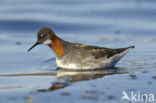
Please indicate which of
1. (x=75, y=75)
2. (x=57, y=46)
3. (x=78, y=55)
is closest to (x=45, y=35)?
(x=57, y=46)

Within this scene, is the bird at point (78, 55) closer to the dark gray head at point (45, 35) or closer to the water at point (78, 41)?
the dark gray head at point (45, 35)

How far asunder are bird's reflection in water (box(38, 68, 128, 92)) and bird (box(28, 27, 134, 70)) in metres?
0.27

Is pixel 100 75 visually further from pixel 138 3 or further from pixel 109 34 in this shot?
pixel 138 3

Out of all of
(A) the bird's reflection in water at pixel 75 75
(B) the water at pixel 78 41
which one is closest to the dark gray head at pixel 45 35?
(B) the water at pixel 78 41

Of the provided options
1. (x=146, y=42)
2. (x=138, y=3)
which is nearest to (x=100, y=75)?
(x=146, y=42)

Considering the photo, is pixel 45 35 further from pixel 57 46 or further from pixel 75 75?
pixel 75 75

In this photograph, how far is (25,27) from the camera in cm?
1614

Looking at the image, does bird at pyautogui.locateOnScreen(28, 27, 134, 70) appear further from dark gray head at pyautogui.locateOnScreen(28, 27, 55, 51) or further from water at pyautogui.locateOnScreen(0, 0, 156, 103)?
water at pyautogui.locateOnScreen(0, 0, 156, 103)

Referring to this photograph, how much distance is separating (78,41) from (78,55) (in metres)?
3.19

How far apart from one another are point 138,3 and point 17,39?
630 cm

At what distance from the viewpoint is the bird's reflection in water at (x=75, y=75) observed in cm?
940

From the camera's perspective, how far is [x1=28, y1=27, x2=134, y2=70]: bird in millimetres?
11023

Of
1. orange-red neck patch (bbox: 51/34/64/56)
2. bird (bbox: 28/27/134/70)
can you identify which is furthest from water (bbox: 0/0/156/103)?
orange-red neck patch (bbox: 51/34/64/56)

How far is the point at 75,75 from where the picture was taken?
33.8 feet
